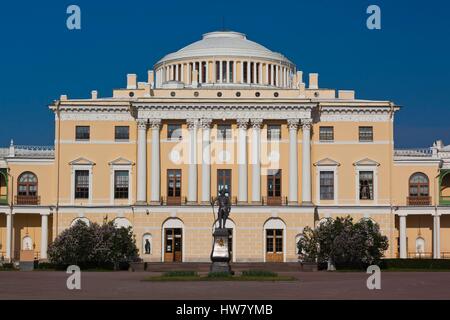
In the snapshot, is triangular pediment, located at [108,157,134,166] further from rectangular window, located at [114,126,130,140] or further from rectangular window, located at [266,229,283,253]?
rectangular window, located at [266,229,283,253]

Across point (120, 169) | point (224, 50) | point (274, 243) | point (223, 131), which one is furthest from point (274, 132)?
point (120, 169)

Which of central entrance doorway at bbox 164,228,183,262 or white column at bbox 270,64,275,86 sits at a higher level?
white column at bbox 270,64,275,86

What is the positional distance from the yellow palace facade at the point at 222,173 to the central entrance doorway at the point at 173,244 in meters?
0.08

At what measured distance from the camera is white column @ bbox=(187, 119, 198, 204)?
2852 inches

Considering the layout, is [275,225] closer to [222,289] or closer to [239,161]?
[239,161]

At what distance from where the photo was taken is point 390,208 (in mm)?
73875

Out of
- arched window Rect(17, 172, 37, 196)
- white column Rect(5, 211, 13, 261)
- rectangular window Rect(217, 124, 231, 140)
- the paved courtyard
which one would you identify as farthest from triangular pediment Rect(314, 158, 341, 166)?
the paved courtyard

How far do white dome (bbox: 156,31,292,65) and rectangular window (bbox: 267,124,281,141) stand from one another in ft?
30.0

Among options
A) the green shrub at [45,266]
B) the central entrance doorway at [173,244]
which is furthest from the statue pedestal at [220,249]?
the central entrance doorway at [173,244]

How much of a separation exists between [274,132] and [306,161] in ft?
10.9

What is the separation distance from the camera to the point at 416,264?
6356cm

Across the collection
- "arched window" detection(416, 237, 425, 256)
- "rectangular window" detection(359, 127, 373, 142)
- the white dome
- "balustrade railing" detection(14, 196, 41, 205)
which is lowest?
"arched window" detection(416, 237, 425, 256)
